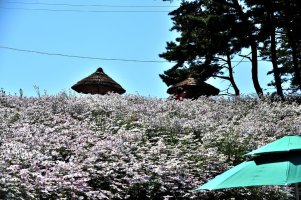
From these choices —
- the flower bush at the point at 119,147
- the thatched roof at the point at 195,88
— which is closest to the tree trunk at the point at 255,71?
the thatched roof at the point at 195,88

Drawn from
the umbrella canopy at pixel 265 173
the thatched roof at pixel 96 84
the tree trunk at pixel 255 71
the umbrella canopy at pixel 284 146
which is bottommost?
the umbrella canopy at pixel 265 173

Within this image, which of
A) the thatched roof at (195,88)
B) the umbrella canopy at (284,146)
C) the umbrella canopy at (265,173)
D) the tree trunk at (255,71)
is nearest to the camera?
the umbrella canopy at (265,173)

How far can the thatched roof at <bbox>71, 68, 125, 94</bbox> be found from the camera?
1636 cm

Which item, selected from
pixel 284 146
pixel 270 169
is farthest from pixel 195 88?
pixel 270 169

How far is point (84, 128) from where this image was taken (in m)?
8.72

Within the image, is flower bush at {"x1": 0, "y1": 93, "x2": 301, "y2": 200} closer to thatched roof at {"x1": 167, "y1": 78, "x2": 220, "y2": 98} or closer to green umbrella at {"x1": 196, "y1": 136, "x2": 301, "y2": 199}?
green umbrella at {"x1": 196, "y1": 136, "x2": 301, "y2": 199}

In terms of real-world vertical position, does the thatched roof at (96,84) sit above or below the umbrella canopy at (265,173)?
above

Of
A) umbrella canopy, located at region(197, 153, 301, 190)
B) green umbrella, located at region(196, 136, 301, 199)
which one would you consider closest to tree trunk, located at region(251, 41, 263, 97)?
green umbrella, located at region(196, 136, 301, 199)

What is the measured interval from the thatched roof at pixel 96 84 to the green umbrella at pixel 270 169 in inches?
441

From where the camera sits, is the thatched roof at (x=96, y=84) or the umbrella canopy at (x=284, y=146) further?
the thatched roof at (x=96, y=84)

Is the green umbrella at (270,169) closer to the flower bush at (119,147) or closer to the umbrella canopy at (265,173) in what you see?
the umbrella canopy at (265,173)

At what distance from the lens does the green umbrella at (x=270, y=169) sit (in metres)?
4.94

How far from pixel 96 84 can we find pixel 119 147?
9.12 meters

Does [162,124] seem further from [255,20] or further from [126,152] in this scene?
[255,20]
